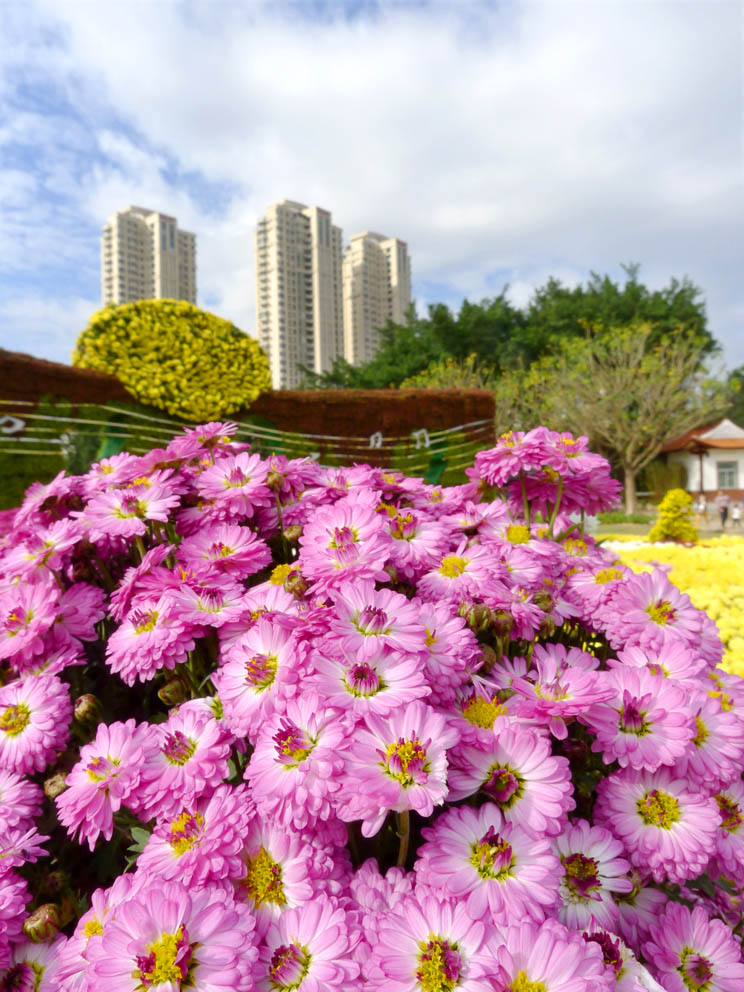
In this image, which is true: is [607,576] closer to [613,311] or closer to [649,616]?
[649,616]

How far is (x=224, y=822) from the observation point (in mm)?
723

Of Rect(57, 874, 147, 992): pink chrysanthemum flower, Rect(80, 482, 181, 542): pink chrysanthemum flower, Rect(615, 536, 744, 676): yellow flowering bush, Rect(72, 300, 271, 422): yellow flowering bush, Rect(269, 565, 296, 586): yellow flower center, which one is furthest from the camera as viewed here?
Rect(72, 300, 271, 422): yellow flowering bush

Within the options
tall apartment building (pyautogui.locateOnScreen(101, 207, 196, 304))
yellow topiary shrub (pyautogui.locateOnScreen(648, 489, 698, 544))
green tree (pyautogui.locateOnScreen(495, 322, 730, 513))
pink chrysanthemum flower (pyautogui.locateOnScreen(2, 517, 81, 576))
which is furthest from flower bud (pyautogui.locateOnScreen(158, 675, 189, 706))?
tall apartment building (pyautogui.locateOnScreen(101, 207, 196, 304))

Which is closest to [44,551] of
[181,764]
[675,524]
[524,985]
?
[181,764]

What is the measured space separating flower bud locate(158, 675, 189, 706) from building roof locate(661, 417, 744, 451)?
27543mm

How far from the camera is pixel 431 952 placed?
0.60m

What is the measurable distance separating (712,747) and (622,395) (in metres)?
21.9

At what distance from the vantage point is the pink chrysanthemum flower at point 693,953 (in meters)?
0.73

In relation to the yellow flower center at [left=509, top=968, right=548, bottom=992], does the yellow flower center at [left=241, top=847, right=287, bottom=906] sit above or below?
above

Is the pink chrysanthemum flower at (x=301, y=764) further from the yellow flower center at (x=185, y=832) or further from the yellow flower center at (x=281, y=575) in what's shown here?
the yellow flower center at (x=281, y=575)

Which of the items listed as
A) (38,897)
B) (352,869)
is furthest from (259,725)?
(38,897)

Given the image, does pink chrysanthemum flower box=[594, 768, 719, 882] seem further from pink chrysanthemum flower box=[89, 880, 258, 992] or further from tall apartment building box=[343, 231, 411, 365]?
tall apartment building box=[343, 231, 411, 365]

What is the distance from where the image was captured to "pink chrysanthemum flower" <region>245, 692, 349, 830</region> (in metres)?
0.70

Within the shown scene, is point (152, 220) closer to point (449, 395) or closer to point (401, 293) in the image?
point (401, 293)
